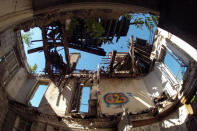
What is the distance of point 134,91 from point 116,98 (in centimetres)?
Answer: 220

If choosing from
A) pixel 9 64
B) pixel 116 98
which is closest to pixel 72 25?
pixel 9 64

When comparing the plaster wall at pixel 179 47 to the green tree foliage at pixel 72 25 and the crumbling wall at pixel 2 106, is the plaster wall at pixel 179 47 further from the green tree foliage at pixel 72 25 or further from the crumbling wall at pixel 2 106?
the crumbling wall at pixel 2 106

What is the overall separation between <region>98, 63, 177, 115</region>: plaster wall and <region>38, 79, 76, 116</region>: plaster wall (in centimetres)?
314

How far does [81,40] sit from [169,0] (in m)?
8.80

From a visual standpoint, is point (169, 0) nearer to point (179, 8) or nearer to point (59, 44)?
point (179, 8)

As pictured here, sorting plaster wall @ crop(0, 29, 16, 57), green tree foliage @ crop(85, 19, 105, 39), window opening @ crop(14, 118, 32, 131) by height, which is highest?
plaster wall @ crop(0, 29, 16, 57)

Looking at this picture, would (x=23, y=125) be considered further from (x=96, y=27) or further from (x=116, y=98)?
(x=96, y=27)

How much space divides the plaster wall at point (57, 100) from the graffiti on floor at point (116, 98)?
3696 millimetres

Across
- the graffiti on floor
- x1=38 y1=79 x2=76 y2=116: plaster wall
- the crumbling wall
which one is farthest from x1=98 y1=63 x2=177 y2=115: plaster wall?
the crumbling wall

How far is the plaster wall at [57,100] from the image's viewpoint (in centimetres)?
1094

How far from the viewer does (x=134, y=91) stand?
13094 millimetres

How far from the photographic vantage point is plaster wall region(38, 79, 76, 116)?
35.9ft

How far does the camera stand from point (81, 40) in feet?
34.2

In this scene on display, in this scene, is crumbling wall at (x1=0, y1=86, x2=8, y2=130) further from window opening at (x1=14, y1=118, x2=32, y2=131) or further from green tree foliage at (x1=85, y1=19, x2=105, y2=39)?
green tree foliage at (x1=85, y1=19, x2=105, y2=39)
